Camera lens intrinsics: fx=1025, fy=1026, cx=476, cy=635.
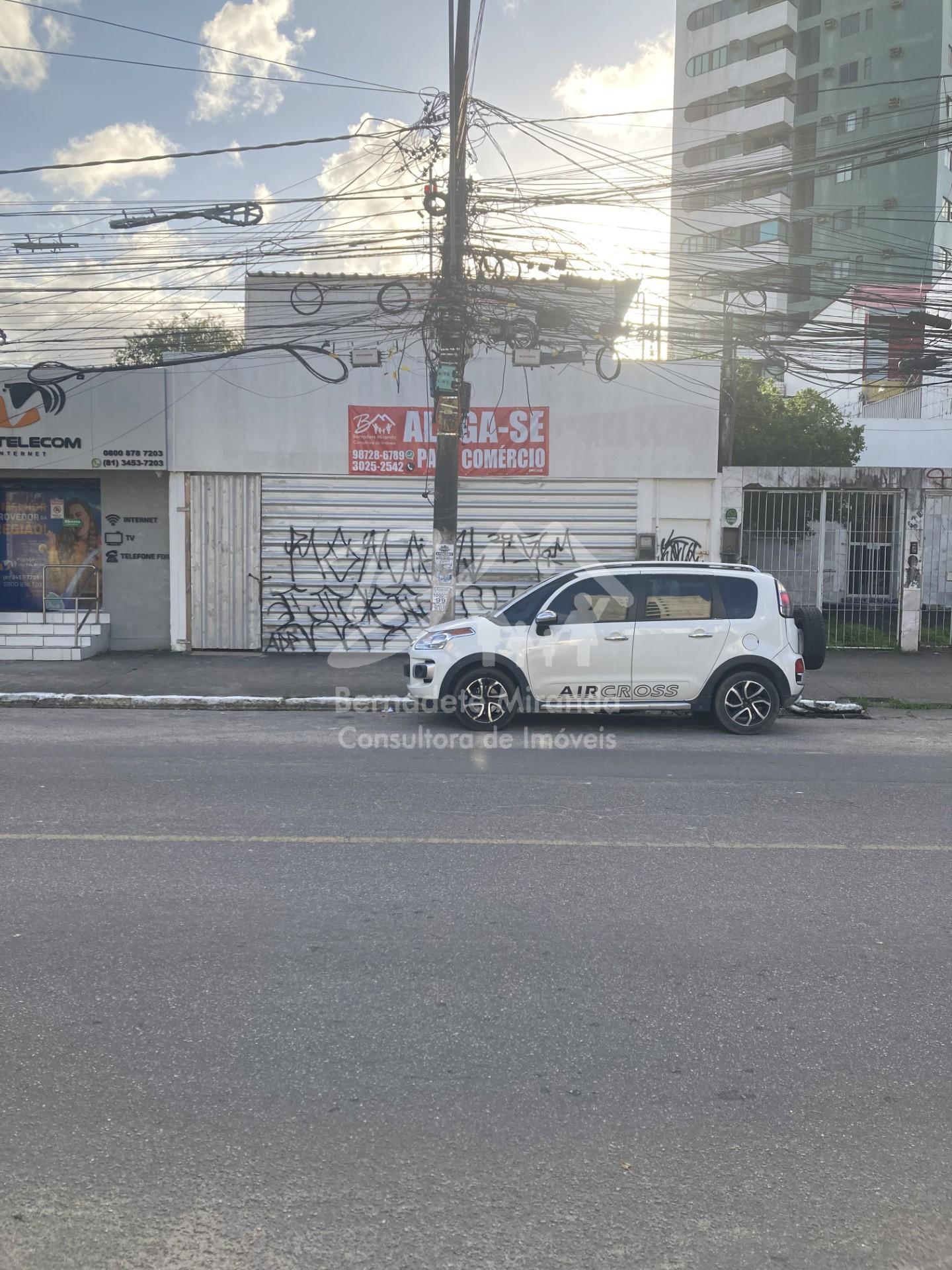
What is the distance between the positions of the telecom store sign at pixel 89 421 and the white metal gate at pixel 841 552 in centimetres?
976

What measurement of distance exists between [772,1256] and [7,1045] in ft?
8.65

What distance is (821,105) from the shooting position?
5472cm

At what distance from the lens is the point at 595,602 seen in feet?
33.9

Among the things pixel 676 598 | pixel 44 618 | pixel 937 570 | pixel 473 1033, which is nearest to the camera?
pixel 473 1033

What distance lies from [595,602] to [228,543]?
8196 mm

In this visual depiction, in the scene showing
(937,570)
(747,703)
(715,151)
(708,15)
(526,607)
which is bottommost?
(747,703)

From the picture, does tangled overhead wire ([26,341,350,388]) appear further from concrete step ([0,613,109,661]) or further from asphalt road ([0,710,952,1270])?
asphalt road ([0,710,952,1270])

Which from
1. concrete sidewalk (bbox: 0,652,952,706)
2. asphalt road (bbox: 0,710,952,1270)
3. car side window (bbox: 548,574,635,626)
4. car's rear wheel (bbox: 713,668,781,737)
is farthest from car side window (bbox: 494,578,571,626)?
asphalt road (bbox: 0,710,952,1270)

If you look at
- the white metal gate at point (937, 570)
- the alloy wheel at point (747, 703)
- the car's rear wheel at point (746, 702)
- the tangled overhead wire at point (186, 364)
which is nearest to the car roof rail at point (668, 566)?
the car's rear wheel at point (746, 702)

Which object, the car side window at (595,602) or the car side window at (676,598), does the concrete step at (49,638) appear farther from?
the car side window at (676,598)

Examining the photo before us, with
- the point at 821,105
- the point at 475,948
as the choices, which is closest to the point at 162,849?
the point at 475,948

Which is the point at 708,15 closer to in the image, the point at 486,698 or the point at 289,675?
the point at 289,675

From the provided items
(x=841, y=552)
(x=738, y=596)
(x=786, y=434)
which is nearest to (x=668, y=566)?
(x=738, y=596)

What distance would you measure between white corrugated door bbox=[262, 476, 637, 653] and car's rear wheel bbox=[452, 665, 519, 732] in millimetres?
6390
